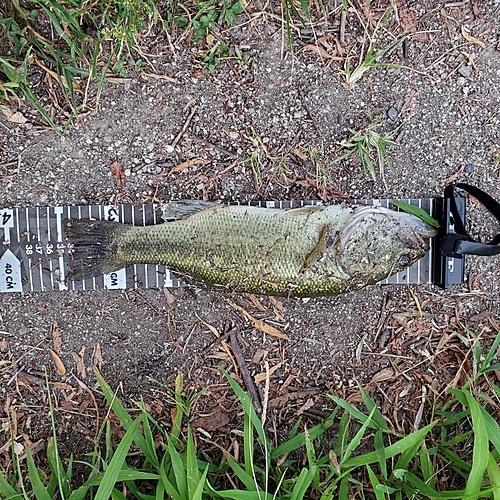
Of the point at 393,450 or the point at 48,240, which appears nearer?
the point at 393,450

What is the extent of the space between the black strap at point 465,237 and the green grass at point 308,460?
1.92 ft

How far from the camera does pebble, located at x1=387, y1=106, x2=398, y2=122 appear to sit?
2.79 m

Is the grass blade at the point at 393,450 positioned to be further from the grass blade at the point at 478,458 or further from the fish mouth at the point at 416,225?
the fish mouth at the point at 416,225

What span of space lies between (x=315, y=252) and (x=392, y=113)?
104cm

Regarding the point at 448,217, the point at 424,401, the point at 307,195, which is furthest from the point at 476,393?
the point at 307,195

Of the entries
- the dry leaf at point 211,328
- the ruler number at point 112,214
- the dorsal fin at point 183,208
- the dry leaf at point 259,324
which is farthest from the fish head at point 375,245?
the ruler number at point 112,214

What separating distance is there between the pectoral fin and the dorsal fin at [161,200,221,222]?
2.08 feet

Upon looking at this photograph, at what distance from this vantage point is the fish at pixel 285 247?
242 cm

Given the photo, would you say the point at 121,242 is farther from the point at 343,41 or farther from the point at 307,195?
the point at 343,41

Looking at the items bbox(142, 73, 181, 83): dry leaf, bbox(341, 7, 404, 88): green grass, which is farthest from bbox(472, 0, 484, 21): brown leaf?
bbox(142, 73, 181, 83): dry leaf

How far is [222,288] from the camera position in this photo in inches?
100

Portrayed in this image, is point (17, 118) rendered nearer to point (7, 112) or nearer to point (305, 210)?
point (7, 112)

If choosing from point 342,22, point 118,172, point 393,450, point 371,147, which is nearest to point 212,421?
point 393,450

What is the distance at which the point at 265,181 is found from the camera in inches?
109
